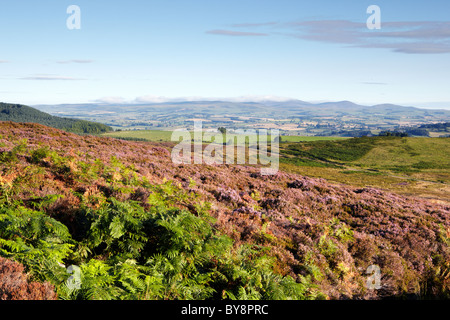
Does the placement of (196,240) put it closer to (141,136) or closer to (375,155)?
(375,155)

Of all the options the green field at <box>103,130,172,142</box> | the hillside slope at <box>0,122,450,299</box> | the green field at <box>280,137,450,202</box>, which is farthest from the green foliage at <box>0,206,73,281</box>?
the green field at <box>103,130,172,142</box>

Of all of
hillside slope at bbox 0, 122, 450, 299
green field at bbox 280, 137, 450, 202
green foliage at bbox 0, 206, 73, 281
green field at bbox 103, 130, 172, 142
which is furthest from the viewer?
green field at bbox 103, 130, 172, 142

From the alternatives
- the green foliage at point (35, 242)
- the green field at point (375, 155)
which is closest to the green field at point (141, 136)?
the green field at point (375, 155)

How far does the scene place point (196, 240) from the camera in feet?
22.7

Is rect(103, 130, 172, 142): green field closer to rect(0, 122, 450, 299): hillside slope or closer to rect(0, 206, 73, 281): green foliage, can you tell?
rect(0, 122, 450, 299): hillside slope

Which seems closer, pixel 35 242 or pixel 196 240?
pixel 35 242

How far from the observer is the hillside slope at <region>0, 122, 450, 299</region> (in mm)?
5660

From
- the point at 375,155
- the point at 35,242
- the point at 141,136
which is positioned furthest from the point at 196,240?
the point at 141,136

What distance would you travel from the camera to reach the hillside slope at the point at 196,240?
5.66 meters

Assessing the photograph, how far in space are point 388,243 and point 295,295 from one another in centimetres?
663

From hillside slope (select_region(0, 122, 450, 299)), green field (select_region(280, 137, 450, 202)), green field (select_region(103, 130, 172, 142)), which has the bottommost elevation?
green field (select_region(280, 137, 450, 202))

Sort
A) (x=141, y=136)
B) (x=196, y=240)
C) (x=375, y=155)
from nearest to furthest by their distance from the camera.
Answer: (x=196, y=240)
(x=375, y=155)
(x=141, y=136)
